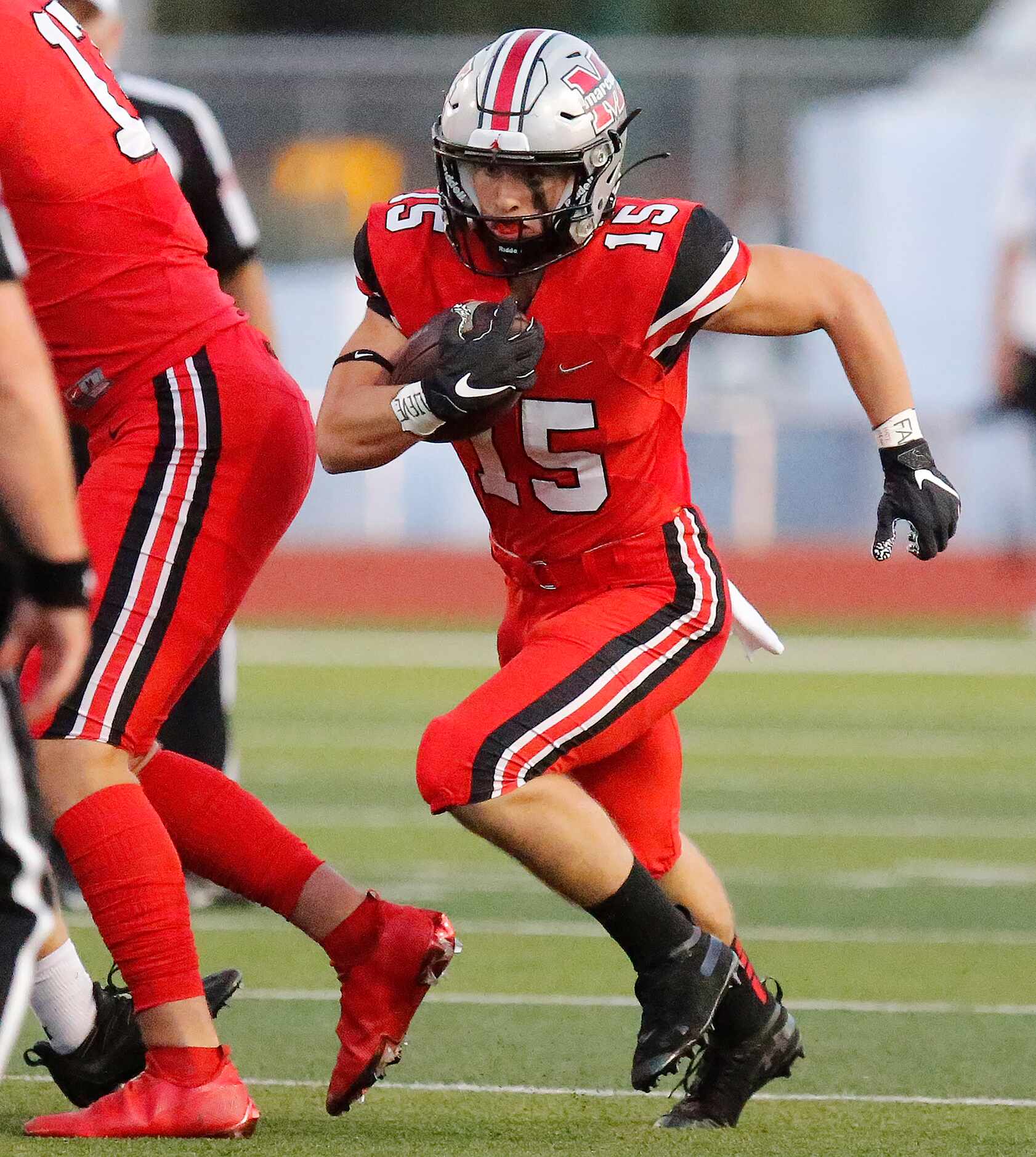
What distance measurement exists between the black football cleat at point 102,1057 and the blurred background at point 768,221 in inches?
435

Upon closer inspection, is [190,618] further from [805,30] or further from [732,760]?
[805,30]

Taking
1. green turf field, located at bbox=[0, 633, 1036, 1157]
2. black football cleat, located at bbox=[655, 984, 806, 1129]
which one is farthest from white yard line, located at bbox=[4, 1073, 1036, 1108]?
black football cleat, located at bbox=[655, 984, 806, 1129]

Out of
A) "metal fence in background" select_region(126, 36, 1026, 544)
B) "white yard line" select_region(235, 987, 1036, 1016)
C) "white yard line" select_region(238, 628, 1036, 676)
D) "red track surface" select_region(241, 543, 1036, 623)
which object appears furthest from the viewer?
"metal fence in background" select_region(126, 36, 1026, 544)

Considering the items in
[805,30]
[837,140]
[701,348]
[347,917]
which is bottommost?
[805,30]

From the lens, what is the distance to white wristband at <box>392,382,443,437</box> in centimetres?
331

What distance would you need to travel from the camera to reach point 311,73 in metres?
15.4

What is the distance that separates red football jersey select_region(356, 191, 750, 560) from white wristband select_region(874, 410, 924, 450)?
327mm

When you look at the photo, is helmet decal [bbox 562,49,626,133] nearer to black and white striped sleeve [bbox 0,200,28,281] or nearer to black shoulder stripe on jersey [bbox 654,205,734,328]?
black shoulder stripe on jersey [bbox 654,205,734,328]

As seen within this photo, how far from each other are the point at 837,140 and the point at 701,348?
1.73 metres

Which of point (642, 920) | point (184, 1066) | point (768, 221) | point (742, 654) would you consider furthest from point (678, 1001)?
point (768, 221)

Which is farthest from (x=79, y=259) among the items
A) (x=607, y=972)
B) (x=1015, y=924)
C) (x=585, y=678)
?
(x=1015, y=924)

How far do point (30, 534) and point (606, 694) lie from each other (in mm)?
1226

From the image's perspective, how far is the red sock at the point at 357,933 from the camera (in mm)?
3600

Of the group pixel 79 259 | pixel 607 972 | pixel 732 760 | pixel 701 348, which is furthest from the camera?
pixel 701 348
